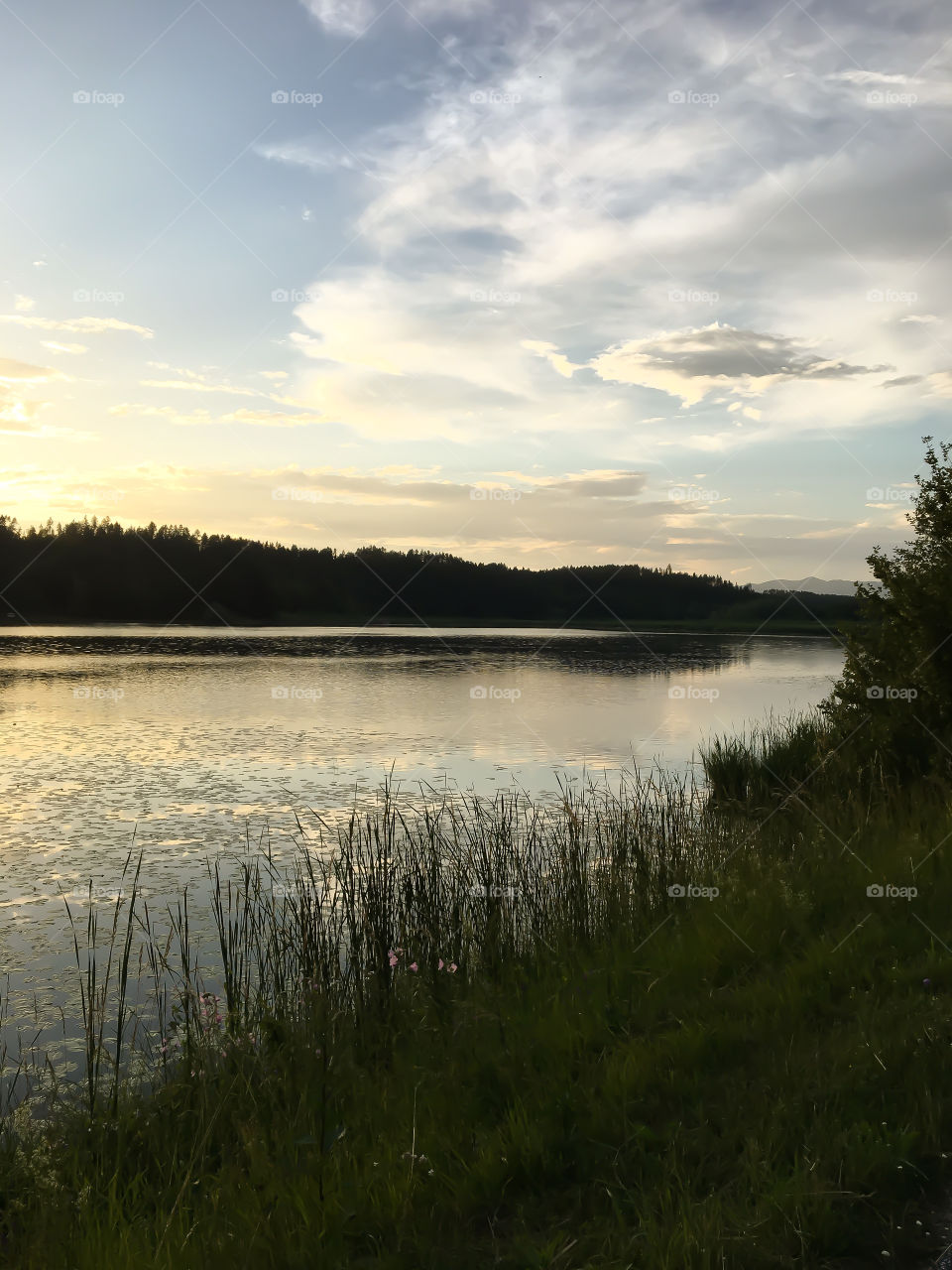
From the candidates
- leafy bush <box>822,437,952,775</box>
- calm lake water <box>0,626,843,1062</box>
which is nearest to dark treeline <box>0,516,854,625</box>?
calm lake water <box>0,626,843,1062</box>

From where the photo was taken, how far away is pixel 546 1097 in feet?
15.2

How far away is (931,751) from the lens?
12336 millimetres

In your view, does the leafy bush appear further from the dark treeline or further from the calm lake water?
the dark treeline

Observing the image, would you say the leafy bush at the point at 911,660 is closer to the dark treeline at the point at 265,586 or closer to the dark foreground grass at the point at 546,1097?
the dark foreground grass at the point at 546,1097

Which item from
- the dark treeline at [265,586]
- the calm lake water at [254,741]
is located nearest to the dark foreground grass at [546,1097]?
the calm lake water at [254,741]

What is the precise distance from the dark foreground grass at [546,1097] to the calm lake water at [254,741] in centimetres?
280

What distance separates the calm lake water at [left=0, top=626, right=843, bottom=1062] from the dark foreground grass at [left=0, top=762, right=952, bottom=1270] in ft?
9.20

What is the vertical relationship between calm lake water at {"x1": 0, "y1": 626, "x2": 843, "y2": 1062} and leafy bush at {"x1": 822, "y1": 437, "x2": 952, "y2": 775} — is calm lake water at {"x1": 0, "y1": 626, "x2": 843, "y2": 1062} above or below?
below

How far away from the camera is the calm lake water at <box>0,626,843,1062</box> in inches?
468

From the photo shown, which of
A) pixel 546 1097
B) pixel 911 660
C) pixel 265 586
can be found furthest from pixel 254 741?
pixel 265 586

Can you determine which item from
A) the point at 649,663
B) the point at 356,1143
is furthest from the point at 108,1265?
the point at 649,663

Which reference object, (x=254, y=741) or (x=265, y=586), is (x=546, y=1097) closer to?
(x=254, y=741)

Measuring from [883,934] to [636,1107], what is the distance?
109 inches

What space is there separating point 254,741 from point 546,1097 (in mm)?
18441
